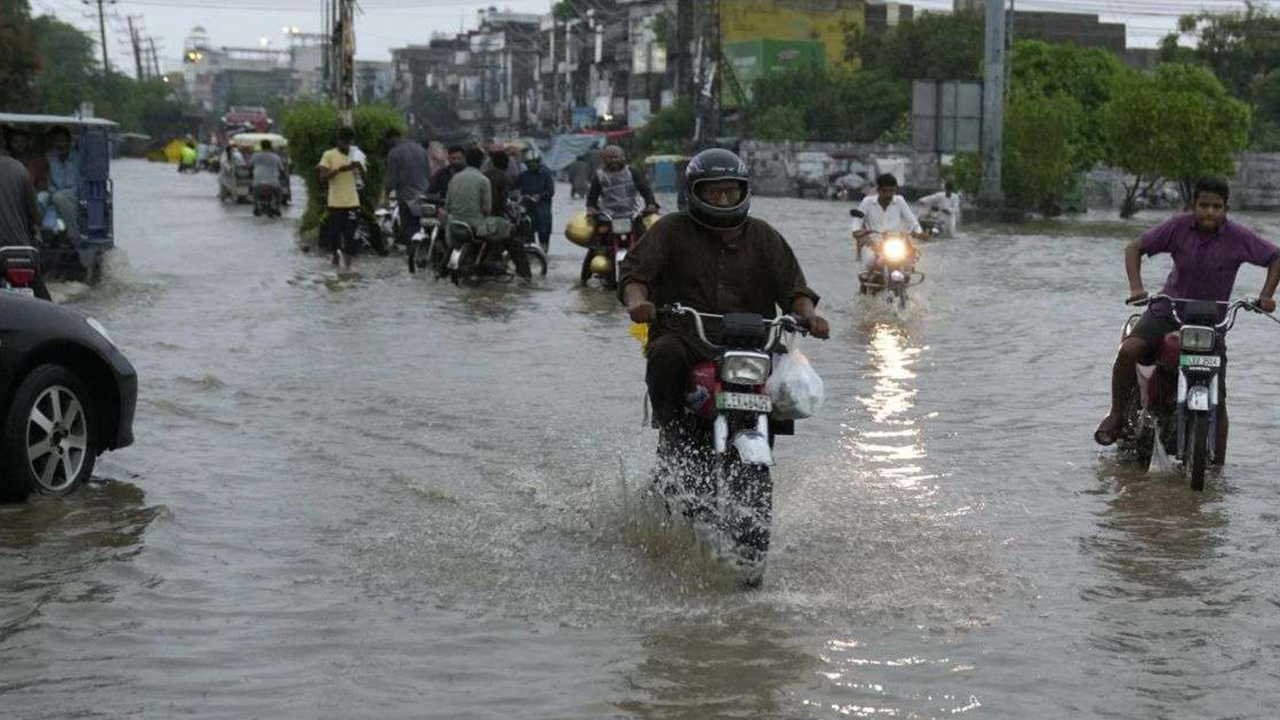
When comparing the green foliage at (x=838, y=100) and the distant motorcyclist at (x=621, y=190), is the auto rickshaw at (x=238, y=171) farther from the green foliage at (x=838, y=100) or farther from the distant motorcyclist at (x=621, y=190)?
the green foliage at (x=838, y=100)

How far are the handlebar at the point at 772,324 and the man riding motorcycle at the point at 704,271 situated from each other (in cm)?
10

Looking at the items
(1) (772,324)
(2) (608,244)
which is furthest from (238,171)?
(1) (772,324)

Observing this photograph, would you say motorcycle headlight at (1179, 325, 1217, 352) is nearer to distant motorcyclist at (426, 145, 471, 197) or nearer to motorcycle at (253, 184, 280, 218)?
distant motorcyclist at (426, 145, 471, 197)

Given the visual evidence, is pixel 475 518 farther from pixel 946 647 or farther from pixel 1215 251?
pixel 1215 251

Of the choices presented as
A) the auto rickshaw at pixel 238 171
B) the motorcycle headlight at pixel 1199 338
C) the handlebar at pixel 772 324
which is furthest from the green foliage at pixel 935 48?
the handlebar at pixel 772 324

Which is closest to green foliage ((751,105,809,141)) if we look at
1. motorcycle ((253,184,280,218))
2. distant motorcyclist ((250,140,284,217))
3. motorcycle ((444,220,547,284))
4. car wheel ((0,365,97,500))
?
distant motorcyclist ((250,140,284,217))

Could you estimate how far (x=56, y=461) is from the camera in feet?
28.7

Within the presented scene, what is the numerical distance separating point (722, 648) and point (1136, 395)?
4.69 meters

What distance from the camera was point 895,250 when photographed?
1938 cm

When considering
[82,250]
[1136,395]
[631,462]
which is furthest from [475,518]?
[82,250]

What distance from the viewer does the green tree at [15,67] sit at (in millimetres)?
54750

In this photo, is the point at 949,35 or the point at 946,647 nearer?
the point at 946,647

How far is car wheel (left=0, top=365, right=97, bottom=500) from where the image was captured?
8430 millimetres

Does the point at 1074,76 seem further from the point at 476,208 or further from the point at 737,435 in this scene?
the point at 737,435
